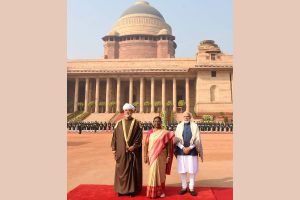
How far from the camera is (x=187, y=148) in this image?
271 inches

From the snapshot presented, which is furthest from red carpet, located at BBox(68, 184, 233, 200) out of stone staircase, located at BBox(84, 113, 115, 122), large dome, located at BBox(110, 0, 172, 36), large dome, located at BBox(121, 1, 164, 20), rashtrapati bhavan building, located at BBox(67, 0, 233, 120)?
large dome, located at BBox(121, 1, 164, 20)

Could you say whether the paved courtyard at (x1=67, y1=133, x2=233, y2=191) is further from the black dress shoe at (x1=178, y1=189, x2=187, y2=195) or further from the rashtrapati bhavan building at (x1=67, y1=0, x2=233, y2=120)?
the rashtrapati bhavan building at (x1=67, y1=0, x2=233, y2=120)

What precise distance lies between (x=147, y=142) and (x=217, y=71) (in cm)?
3589

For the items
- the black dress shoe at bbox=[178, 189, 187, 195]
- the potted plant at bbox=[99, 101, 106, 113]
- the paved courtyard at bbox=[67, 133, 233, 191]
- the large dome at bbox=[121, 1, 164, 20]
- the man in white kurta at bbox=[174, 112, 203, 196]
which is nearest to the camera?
the black dress shoe at bbox=[178, 189, 187, 195]

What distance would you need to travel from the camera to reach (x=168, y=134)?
6867 millimetres

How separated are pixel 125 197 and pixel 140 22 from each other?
188ft

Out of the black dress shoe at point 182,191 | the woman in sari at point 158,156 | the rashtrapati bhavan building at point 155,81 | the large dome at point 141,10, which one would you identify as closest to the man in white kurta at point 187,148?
the black dress shoe at point 182,191

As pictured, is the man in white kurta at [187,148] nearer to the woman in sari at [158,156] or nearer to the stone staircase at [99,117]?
the woman in sari at [158,156]

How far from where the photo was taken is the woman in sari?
6406mm

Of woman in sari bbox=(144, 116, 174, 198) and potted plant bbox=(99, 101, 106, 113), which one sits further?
potted plant bbox=(99, 101, 106, 113)

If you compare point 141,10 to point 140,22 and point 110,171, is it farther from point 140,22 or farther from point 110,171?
point 110,171

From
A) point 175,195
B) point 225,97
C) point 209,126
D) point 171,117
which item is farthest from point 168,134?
point 225,97

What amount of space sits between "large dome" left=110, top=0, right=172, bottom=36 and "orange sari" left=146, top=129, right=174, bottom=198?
2113 inches

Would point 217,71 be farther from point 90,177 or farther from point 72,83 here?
point 90,177
